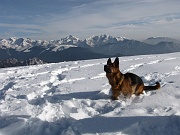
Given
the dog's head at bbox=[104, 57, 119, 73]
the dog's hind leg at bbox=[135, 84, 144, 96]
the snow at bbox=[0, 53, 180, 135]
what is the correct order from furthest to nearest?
the dog's hind leg at bbox=[135, 84, 144, 96] → the dog's head at bbox=[104, 57, 119, 73] → the snow at bbox=[0, 53, 180, 135]

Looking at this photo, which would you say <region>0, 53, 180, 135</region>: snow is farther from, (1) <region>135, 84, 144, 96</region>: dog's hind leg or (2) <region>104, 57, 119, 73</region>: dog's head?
(2) <region>104, 57, 119, 73</region>: dog's head

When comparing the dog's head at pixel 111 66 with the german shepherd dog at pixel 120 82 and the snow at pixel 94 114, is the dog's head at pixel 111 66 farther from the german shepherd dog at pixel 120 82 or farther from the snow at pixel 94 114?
the snow at pixel 94 114

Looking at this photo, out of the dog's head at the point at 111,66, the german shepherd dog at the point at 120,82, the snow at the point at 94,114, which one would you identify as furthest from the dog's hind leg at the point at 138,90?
the dog's head at the point at 111,66

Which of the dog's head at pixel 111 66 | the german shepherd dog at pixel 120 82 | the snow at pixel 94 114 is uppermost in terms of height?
the dog's head at pixel 111 66

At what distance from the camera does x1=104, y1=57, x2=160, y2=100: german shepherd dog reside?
21.7 feet

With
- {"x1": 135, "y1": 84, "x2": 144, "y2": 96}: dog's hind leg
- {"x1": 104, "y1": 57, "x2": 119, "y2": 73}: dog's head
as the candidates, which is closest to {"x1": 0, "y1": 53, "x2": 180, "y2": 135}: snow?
{"x1": 135, "y1": 84, "x2": 144, "y2": 96}: dog's hind leg

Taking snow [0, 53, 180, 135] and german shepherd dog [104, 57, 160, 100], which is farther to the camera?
german shepherd dog [104, 57, 160, 100]

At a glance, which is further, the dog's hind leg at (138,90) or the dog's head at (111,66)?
the dog's hind leg at (138,90)

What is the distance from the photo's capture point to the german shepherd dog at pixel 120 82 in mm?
6605

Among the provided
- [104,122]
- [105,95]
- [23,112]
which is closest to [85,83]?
[105,95]

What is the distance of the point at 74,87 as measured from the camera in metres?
9.26

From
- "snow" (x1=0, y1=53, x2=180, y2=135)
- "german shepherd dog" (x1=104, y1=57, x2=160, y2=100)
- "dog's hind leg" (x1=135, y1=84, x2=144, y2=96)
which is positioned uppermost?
"german shepherd dog" (x1=104, y1=57, x2=160, y2=100)

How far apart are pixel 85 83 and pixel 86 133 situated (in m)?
5.21

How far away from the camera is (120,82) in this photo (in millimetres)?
6930
